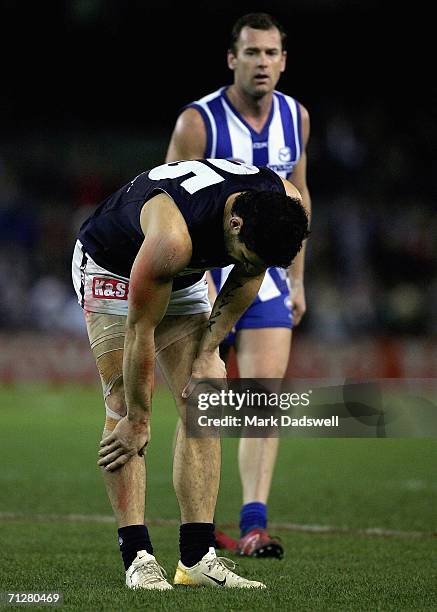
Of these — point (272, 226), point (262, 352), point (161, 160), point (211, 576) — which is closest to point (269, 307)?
point (262, 352)

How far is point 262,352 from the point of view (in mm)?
6336

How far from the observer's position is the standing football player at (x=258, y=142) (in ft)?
20.7

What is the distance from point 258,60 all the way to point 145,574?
318 centimetres

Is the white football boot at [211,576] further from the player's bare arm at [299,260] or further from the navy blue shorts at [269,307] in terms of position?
the player's bare arm at [299,260]

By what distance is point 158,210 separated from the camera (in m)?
4.29

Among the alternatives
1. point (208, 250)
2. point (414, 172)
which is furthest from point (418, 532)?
point (414, 172)

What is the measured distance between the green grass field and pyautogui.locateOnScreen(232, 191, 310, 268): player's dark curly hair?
1.26m

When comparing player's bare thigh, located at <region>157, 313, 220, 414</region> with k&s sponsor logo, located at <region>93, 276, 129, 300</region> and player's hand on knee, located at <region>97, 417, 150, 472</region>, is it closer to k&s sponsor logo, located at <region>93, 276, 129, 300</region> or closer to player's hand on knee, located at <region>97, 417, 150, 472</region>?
k&s sponsor logo, located at <region>93, 276, 129, 300</region>

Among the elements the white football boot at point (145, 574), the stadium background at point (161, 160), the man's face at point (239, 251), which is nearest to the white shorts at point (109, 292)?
the man's face at point (239, 251)

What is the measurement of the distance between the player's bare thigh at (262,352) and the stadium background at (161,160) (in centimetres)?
92

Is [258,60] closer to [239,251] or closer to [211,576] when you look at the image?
[239,251]

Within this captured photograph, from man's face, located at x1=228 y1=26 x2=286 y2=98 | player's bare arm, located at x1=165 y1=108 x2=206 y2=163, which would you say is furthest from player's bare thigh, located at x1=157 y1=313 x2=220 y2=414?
man's face, located at x1=228 y1=26 x2=286 y2=98

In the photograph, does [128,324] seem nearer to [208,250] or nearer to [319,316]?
[208,250]

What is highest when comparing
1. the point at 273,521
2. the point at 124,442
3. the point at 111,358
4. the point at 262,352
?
A: the point at 111,358
